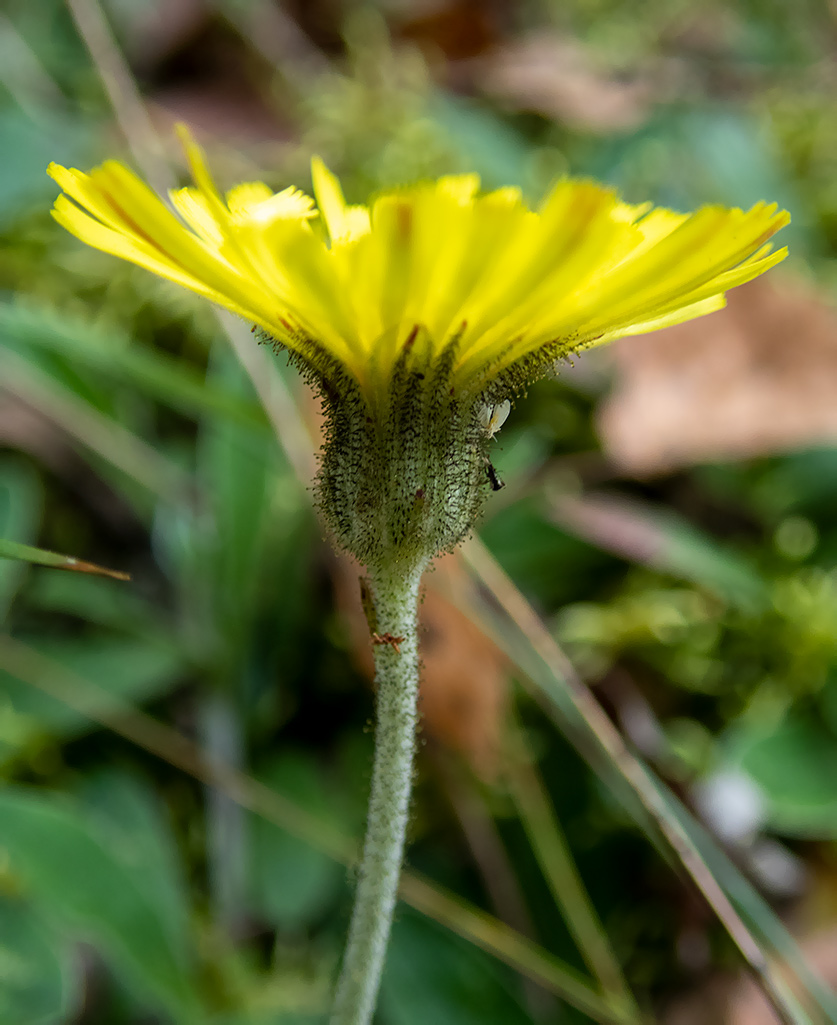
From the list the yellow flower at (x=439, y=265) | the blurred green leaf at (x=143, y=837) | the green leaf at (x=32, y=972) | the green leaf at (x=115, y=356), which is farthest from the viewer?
the green leaf at (x=115, y=356)

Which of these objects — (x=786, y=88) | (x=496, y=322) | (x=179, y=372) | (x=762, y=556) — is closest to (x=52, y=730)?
(x=179, y=372)

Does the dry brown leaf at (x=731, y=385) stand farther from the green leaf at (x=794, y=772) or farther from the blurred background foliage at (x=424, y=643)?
the green leaf at (x=794, y=772)

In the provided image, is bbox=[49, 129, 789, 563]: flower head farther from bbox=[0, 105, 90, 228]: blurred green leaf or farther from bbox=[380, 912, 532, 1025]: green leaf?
bbox=[0, 105, 90, 228]: blurred green leaf

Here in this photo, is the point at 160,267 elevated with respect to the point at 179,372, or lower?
lower

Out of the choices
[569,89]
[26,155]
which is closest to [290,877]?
[26,155]

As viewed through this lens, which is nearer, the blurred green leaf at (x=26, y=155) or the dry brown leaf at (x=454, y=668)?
the dry brown leaf at (x=454, y=668)

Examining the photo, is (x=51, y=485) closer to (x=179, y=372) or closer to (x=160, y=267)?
(x=179, y=372)

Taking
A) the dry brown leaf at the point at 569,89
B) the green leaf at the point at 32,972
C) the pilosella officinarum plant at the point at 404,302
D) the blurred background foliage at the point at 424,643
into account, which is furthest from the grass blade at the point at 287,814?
the dry brown leaf at the point at 569,89
